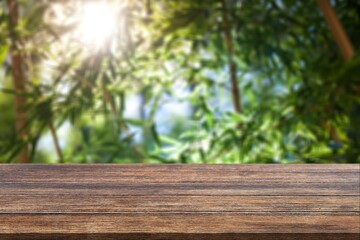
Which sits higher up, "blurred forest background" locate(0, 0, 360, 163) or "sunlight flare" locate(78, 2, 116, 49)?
"sunlight flare" locate(78, 2, 116, 49)

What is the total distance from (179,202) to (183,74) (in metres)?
1.76

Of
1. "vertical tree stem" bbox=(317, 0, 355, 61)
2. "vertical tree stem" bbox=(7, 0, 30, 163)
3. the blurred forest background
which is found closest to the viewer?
"vertical tree stem" bbox=(317, 0, 355, 61)

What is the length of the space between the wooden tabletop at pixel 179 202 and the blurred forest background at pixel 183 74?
137cm

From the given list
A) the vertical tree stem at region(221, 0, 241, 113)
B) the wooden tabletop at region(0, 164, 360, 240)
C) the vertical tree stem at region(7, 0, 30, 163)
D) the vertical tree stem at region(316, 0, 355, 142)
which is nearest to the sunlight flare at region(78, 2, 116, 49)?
the vertical tree stem at region(7, 0, 30, 163)

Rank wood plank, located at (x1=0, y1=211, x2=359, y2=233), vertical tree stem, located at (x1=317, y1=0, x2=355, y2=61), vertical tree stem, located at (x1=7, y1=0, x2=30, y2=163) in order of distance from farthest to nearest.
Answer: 1. vertical tree stem, located at (x1=7, y1=0, x2=30, y2=163)
2. vertical tree stem, located at (x1=317, y1=0, x2=355, y2=61)
3. wood plank, located at (x1=0, y1=211, x2=359, y2=233)

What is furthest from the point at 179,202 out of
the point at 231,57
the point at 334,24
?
the point at 231,57

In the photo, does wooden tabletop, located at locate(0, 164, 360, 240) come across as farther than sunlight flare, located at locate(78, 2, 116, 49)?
No

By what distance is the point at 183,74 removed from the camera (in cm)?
207

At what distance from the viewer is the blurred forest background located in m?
1.82

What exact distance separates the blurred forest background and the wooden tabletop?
4.49 feet

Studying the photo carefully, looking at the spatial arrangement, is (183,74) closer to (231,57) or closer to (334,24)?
(231,57)

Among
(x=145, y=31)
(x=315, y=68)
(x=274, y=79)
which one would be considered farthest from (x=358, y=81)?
(x=145, y=31)

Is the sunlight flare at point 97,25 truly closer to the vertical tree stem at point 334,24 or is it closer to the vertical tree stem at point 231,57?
the vertical tree stem at point 231,57

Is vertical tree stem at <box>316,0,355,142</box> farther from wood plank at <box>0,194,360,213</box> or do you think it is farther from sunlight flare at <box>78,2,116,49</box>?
wood plank at <box>0,194,360,213</box>
